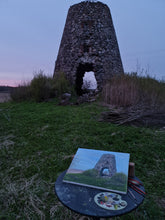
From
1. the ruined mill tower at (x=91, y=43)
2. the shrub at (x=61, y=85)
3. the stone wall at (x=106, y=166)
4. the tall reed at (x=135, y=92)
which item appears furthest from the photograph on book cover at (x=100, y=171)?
the ruined mill tower at (x=91, y=43)

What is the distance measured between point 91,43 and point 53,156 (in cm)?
770

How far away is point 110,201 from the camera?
3.95ft

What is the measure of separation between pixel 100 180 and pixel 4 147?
2.90m

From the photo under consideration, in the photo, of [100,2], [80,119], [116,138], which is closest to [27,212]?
[116,138]

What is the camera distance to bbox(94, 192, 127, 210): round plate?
115 centimetres

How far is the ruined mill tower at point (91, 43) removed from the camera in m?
9.34

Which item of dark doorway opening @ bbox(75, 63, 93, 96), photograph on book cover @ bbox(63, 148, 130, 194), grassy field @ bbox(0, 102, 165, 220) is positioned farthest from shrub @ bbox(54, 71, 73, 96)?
photograph on book cover @ bbox(63, 148, 130, 194)

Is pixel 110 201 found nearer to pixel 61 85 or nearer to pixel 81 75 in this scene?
pixel 61 85

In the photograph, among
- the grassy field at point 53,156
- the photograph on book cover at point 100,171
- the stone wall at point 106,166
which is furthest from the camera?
the grassy field at point 53,156

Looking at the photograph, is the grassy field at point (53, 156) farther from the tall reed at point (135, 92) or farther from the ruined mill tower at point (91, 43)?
the ruined mill tower at point (91, 43)

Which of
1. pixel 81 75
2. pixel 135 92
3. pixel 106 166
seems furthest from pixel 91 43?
pixel 106 166

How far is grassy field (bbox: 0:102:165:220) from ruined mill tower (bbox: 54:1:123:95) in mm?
4619

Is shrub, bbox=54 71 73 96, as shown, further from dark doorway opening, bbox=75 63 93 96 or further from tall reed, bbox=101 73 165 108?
tall reed, bbox=101 73 165 108

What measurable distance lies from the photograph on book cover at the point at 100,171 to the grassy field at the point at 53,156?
75 cm
